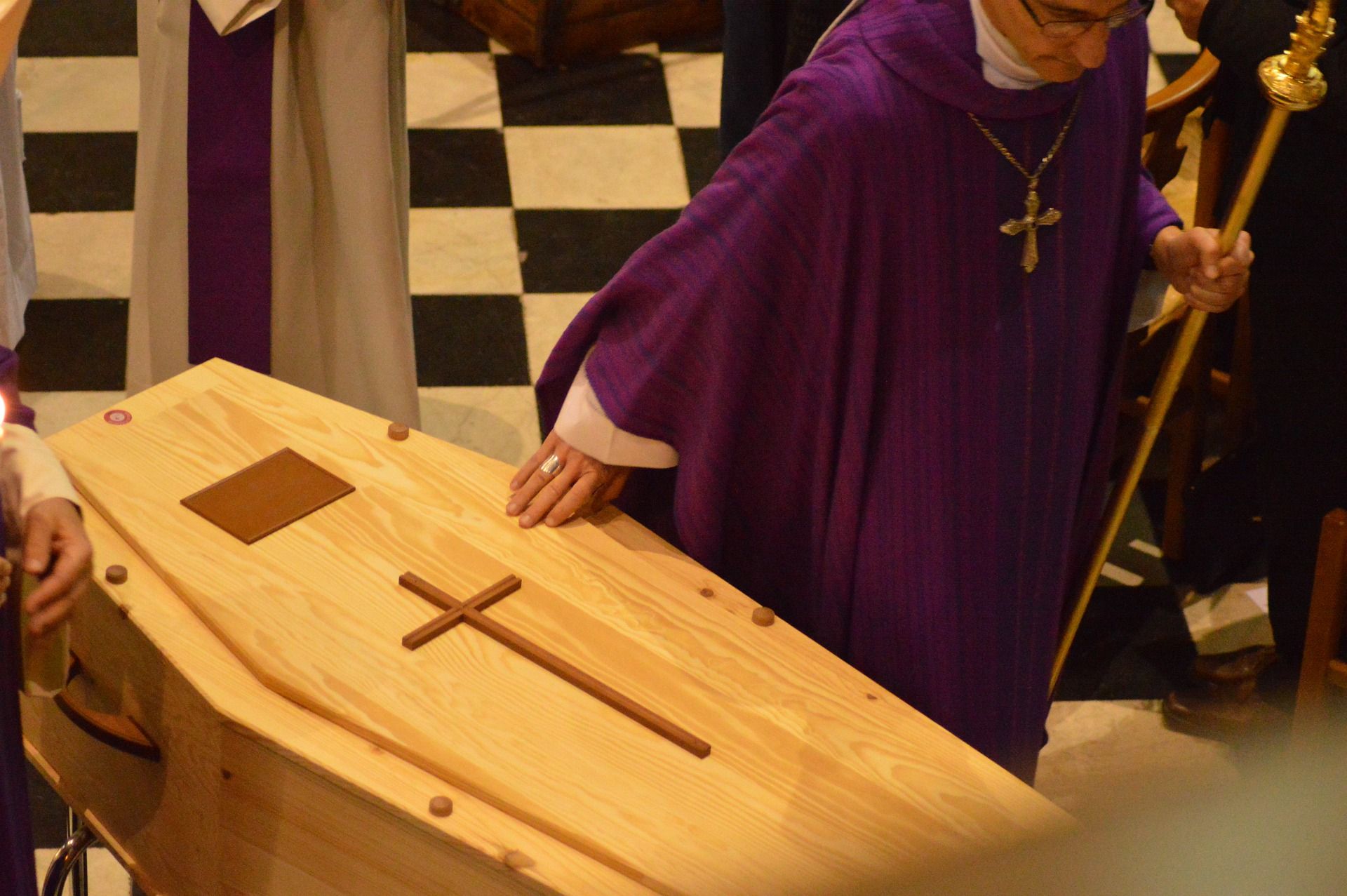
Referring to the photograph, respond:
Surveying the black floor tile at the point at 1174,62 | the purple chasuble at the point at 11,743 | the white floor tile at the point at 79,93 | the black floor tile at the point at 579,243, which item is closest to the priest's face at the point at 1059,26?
the purple chasuble at the point at 11,743

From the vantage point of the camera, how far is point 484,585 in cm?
183

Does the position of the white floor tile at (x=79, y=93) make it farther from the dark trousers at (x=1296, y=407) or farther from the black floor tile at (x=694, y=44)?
the dark trousers at (x=1296, y=407)

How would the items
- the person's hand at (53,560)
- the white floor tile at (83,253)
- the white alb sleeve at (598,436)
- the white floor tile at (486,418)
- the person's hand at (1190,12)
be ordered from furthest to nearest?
the white floor tile at (83,253), the white floor tile at (486,418), the person's hand at (1190,12), the white alb sleeve at (598,436), the person's hand at (53,560)

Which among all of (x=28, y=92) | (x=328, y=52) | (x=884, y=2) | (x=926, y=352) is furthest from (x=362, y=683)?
(x=28, y=92)

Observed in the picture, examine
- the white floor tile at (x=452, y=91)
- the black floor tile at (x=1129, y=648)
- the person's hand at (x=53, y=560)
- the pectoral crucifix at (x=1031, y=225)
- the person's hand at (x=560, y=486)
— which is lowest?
the black floor tile at (x=1129, y=648)

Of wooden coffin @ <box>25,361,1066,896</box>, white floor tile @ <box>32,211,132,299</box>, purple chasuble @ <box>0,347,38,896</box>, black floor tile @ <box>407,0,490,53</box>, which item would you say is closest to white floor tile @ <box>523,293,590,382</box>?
white floor tile @ <box>32,211,132,299</box>

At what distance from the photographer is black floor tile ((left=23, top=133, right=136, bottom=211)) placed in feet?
12.7

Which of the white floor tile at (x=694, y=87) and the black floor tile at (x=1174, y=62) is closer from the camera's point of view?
the white floor tile at (x=694, y=87)

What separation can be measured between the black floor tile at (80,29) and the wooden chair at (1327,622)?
3.64 meters

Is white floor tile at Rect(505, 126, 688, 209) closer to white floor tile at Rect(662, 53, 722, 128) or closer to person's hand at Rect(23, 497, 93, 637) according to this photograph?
Answer: white floor tile at Rect(662, 53, 722, 128)

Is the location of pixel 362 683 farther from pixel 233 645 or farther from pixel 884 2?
pixel 884 2

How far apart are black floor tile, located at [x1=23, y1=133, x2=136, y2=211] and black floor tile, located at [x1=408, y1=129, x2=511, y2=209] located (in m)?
0.72

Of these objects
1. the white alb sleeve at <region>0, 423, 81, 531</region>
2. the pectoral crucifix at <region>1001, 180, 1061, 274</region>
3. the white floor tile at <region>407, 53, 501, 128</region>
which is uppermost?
the pectoral crucifix at <region>1001, 180, 1061, 274</region>

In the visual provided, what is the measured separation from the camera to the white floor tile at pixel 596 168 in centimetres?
405
